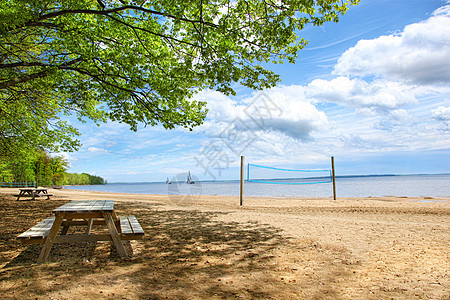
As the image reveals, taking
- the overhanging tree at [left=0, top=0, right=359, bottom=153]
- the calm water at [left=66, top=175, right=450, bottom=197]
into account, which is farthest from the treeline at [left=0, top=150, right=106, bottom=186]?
the calm water at [left=66, top=175, right=450, bottom=197]

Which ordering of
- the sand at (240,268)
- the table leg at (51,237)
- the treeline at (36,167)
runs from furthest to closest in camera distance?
the treeline at (36,167) < the table leg at (51,237) < the sand at (240,268)

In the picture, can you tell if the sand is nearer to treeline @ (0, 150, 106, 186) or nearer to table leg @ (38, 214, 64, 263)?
table leg @ (38, 214, 64, 263)

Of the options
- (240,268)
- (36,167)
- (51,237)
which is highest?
(36,167)

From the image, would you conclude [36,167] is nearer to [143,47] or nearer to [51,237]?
[143,47]

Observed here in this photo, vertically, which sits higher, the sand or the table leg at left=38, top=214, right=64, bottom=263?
the table leg at left=38, top=214, right=64, bottom=263

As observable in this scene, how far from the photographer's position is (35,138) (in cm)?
1360

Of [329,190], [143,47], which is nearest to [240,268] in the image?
[143,47]

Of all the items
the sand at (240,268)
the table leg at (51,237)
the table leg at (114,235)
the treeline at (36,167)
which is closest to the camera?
the sand at (240,268)

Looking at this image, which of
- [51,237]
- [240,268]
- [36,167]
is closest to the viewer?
[240,268]

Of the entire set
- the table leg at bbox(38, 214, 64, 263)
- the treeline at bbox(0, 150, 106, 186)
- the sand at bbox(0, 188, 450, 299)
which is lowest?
the sand at bbox(0, 188, 450, 299)

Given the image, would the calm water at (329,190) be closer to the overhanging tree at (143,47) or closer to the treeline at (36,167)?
the treeline at (36,167)

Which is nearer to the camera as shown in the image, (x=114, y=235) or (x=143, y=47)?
(x=114, y=235)

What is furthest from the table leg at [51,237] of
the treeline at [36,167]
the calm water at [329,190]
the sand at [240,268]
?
the calm water at [329,190]

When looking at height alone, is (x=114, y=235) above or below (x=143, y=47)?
below
